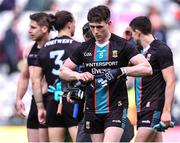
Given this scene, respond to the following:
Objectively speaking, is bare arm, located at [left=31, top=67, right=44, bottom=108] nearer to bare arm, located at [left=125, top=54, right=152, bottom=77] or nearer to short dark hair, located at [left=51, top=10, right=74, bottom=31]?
short dark hair, located at [left=51, top=10, right=74, bottom=31]

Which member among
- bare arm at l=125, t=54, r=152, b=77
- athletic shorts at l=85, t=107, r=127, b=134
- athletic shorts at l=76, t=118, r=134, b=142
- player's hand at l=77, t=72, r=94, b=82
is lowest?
athletic shorts at l=76, t=118, r=134, b=142

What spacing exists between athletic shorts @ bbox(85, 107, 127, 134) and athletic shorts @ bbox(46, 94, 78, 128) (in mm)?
1215

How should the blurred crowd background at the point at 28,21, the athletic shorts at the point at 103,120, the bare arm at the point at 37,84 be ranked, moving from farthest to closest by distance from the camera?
the blurred crowd background at the point at 28,21 → the bare arm at the point at 37,84 → the athletic shorts at the point at 103,120

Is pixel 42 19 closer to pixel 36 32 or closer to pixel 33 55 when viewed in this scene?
pixel 36 32

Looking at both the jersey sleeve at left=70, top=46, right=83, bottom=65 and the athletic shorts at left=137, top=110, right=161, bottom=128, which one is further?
the athletic shorts at left=137, top=110, right=161, bottom=128

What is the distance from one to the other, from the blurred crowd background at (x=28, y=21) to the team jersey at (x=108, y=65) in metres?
7.80

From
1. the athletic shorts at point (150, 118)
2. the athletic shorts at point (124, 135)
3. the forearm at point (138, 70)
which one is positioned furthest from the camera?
the athletic shorts at point (150, 118)

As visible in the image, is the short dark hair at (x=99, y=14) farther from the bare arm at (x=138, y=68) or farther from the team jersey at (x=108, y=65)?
the bare arm at (x=138, y=68)

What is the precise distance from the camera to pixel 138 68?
7.58 meters

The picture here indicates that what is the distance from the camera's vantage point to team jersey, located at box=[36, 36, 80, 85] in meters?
8.99

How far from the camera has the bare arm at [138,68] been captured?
298 inches

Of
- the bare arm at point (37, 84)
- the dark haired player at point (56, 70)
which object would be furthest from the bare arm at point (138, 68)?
the bare arm at point (37, 84)

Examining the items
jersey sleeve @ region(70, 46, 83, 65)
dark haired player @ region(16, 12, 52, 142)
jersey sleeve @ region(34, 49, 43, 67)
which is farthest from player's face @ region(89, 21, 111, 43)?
dark haired player @ region(16, 12, 52, 142)

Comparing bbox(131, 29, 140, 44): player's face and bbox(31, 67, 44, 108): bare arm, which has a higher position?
bbox(131, 29, 140, 44): player's face
